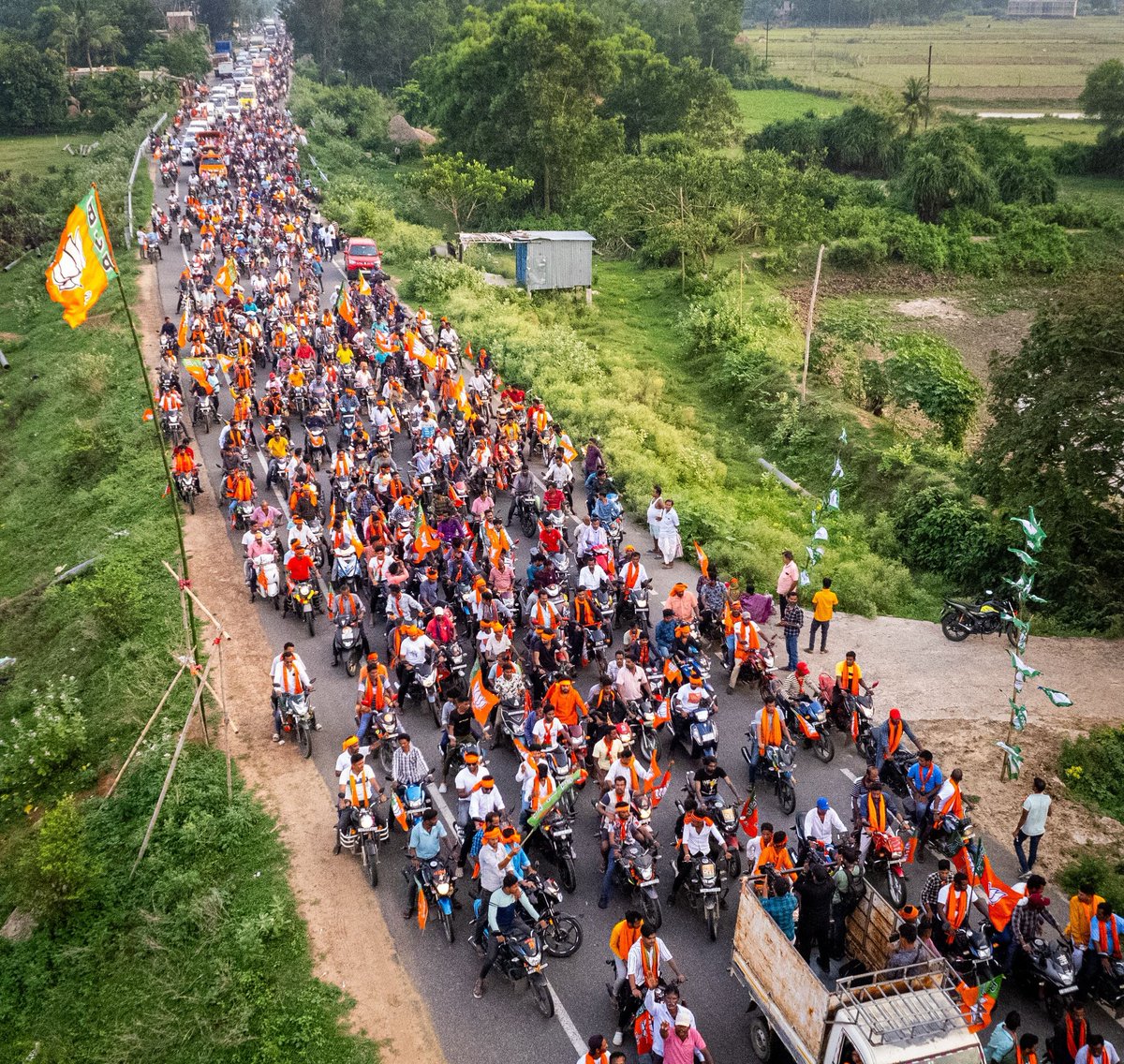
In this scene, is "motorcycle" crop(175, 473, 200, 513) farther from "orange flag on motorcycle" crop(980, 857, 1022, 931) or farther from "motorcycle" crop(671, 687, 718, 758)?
"orange flag on motorcycle" crop(980, 857, 1022, 931)

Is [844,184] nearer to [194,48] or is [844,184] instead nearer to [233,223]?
[233,223]

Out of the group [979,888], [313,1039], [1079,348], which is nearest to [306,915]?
[313,1039]

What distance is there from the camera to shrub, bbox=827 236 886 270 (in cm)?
4516

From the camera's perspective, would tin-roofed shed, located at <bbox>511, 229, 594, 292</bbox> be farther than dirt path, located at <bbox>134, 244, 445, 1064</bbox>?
Yes

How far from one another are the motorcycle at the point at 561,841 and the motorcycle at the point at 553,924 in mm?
641

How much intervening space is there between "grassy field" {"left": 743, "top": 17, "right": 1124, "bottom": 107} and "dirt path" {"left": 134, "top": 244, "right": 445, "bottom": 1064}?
250 ft

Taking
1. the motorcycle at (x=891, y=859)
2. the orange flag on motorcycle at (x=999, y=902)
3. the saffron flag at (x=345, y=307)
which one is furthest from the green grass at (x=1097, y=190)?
the orange flag on motorcycle at (x=999, y=902)

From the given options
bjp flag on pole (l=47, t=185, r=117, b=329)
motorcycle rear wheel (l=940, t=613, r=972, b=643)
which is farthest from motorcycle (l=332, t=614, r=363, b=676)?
motorcycle rear wheel (l=940, t=613, r=972, b=643)

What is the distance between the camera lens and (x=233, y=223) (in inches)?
1660

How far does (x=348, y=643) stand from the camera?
1598cm

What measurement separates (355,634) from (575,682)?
329cm

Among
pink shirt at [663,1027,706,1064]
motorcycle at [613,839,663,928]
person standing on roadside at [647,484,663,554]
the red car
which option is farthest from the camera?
the red car

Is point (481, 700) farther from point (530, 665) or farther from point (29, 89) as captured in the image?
point (29, 89)

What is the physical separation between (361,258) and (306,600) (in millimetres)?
25094
